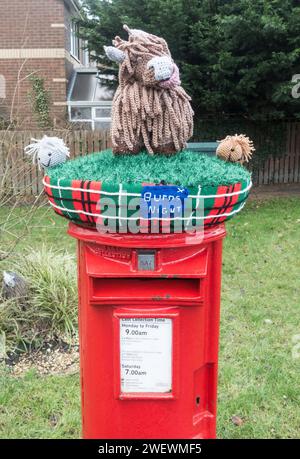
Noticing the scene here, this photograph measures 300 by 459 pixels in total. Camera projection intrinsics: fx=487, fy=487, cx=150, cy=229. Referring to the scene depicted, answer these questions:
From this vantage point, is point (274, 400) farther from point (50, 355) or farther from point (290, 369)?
point (50, 355)

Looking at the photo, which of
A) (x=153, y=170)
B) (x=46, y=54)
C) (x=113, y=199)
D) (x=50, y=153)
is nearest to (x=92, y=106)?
(x=46, y=54)

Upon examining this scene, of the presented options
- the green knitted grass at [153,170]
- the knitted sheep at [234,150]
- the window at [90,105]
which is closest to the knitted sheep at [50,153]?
the green knitted grass at [153,170]

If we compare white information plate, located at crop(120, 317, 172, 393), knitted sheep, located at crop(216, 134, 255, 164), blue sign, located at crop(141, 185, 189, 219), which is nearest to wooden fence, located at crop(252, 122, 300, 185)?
knitted sheep, located at crop(216, 134, 255, 164)

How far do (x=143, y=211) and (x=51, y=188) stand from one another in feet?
1.17

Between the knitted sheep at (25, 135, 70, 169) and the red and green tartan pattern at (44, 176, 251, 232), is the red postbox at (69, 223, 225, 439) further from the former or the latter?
the knitted sheep at (25, 135, 70, 169)

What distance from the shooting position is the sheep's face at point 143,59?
1.77 m

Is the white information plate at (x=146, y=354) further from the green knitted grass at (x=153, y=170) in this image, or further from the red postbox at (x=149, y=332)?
the green knitted grass at (x=153, y=170)

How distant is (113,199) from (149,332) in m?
0.52

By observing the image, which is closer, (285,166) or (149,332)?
(149,332)

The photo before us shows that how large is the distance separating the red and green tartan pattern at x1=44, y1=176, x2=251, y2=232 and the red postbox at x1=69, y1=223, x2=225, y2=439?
0.26 feet

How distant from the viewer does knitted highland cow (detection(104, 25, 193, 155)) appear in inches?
71.3

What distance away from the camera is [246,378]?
10.3 ft

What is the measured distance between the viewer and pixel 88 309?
5.83 feet

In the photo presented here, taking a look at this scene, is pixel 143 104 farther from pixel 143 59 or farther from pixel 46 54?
pixel 46 54
